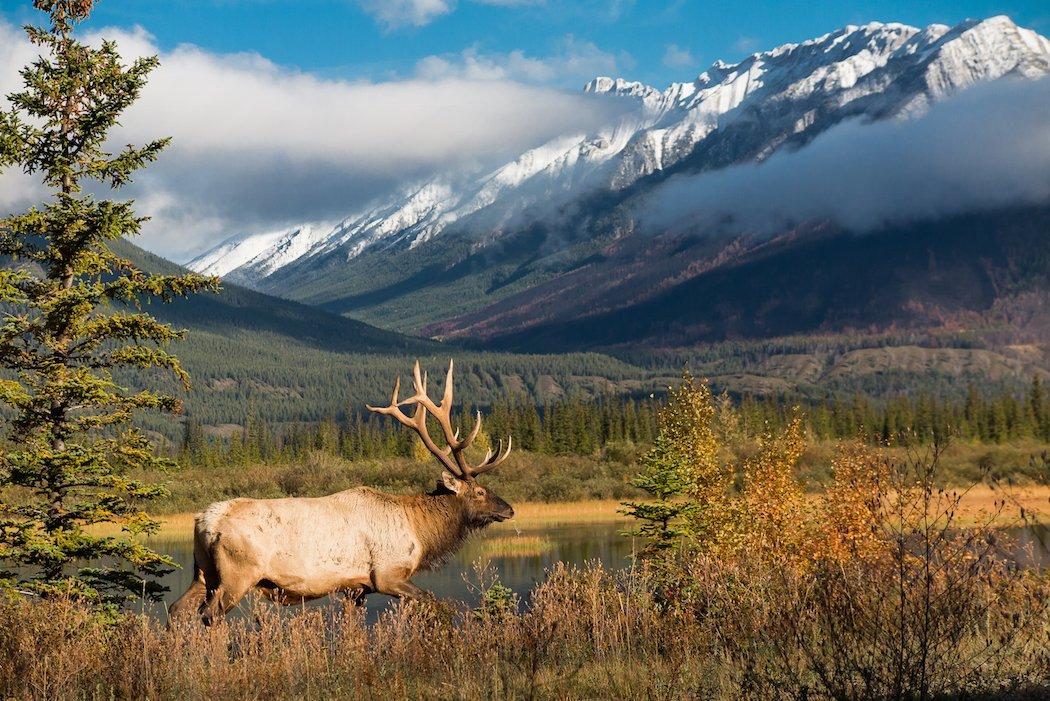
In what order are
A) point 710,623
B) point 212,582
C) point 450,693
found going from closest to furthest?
point 450,693, point 710,623, point 212,582

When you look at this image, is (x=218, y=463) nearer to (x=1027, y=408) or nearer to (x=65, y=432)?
(x=1027, y=408)

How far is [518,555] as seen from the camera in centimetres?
4012

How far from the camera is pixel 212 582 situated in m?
12.9

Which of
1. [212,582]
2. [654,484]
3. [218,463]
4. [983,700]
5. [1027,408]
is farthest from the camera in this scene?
[1027,408]

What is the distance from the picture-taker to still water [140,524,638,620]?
2920cm

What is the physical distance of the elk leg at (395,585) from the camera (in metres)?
13.1

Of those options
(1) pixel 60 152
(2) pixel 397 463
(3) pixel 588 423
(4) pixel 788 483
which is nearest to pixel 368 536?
(1) pixel 60 152

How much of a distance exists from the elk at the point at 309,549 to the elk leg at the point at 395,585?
0.01 m

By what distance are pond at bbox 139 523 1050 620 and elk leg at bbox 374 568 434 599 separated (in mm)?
10055

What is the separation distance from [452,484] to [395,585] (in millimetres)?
1864

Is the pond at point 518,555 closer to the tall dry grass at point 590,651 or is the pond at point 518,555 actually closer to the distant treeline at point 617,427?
the tall dry grass at point 590,651

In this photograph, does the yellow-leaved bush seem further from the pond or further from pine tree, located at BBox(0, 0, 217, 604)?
pine tree, located at BBox(0, 0, 217, 604)

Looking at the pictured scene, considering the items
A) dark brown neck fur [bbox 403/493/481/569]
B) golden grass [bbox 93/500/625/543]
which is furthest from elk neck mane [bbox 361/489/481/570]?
golden grass [bbox 93/500/625/543]

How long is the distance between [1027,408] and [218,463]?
257ft
